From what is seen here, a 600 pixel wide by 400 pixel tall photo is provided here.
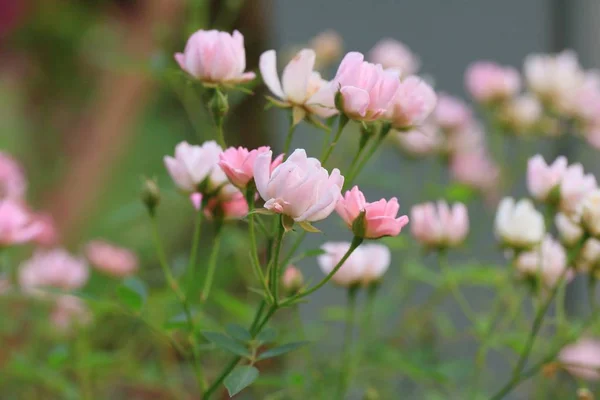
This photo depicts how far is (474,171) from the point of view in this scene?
2.80 feet

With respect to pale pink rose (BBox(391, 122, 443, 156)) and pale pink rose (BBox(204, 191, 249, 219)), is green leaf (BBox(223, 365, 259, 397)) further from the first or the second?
pale pink rose (BBox(391, 122, 443, 156))

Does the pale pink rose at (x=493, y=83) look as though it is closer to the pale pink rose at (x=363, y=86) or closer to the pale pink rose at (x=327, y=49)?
the pale pink rose at (x=327, y=49)

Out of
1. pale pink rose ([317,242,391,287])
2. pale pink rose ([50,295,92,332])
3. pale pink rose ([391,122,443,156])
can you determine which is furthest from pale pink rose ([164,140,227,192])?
pale pink rose ([391,122,443,156])

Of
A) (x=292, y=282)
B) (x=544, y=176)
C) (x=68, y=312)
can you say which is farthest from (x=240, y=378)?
(x=68, y=312)

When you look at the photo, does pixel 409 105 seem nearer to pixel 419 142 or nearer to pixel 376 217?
pixel 376 217

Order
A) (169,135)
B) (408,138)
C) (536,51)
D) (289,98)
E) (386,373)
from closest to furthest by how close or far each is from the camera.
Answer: (289,98), (386,373), (408,138), (536,51), (169,135)

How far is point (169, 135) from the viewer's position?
2754 millimetres

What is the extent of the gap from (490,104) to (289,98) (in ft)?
1.71

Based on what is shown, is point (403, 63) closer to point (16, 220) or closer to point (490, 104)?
point (490, 104)

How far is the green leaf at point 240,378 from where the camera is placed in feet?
0.97

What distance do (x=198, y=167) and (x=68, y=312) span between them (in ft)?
1.21

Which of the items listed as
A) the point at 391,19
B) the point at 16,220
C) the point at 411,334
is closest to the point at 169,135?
the point at 391,19

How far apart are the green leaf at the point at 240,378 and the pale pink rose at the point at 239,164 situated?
0.08 meters

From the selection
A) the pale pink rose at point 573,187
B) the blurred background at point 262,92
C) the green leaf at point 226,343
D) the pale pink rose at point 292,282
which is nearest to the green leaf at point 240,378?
the green leaf at point 226,343
